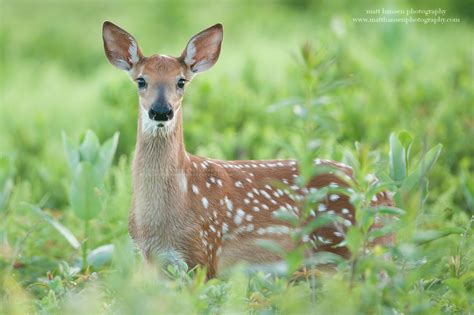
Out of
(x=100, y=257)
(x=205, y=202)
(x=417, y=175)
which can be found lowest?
(x=100, y=257)

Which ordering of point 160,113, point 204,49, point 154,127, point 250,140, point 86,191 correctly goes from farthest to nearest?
point 250,140 < point 204,49 < point 86,191 < point 154,127 < point 160,113

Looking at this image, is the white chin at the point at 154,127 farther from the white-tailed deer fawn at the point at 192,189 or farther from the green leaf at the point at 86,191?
the green leaf at the point at 86,191

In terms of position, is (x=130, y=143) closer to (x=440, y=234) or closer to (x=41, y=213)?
(x=41, y=213)

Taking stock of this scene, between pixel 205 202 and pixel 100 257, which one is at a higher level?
pixel 205 202

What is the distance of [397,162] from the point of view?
474 cm

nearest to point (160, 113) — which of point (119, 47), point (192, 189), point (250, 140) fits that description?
point (192, 189)

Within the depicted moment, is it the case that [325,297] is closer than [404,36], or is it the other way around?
[325,297]

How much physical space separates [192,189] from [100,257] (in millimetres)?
665

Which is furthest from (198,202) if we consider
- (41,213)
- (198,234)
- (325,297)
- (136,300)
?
(136,300)

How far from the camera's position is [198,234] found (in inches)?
200

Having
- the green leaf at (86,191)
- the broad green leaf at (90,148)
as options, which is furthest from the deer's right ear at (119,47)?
the green leaf at (86,191)

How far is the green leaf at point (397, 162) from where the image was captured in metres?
4.73

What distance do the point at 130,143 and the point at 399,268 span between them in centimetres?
426

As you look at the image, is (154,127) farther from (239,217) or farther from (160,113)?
(239,217)
